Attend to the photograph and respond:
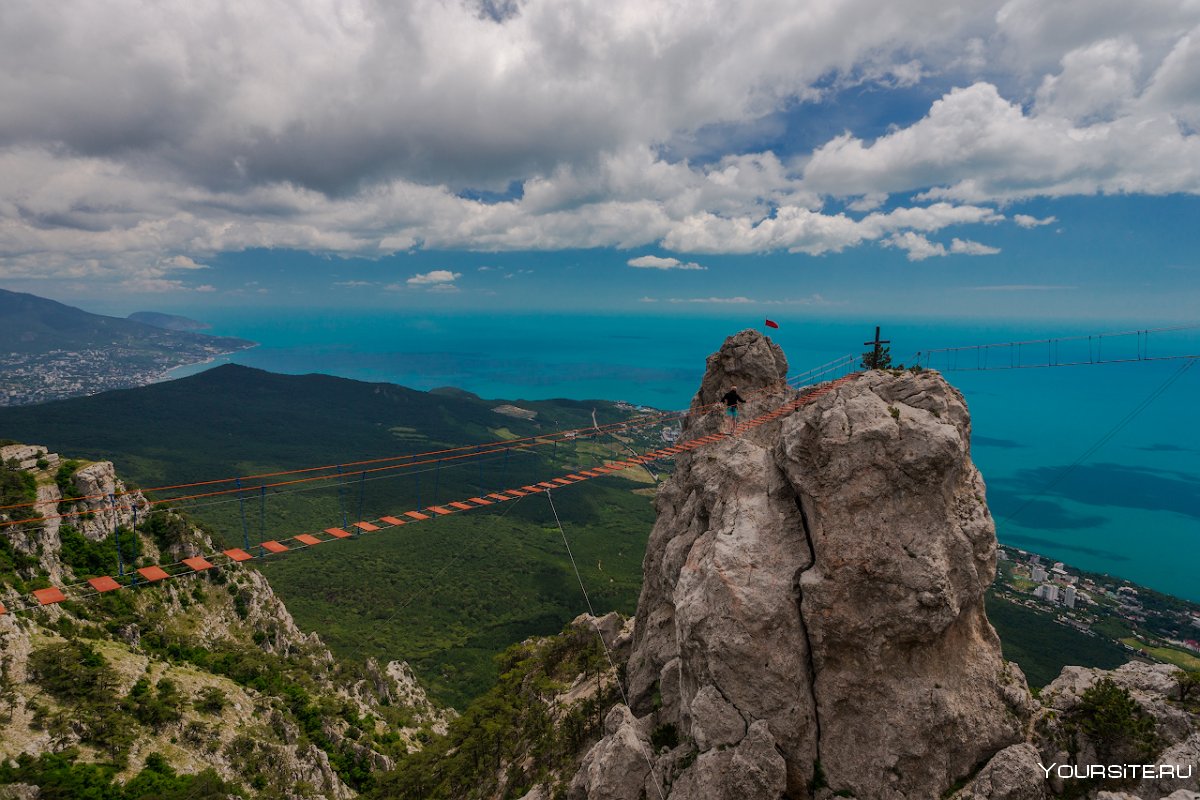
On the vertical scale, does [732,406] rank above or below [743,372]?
below

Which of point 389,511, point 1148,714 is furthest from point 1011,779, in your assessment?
point 389,511

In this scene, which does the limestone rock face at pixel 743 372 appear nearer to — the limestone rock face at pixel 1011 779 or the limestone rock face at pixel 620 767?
the limestone rock face at pixel 620 767

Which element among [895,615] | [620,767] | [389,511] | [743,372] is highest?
[743,372]

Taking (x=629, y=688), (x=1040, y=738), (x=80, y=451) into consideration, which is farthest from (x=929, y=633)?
(x=80, y=451)

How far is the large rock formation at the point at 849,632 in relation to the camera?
622 inches

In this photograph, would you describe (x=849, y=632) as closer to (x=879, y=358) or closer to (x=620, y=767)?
(x=620, y=767)

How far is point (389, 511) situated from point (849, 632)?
112864mm

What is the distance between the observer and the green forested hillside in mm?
75000

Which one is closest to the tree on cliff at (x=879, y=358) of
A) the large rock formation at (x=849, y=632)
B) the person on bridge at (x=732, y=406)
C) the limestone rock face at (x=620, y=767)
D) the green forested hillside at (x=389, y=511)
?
the person on bridge at (x=732, y=406)

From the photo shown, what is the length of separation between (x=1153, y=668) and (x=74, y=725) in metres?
45.9

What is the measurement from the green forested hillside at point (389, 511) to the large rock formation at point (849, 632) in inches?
1002

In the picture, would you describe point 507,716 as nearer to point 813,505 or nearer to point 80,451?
point 813,505

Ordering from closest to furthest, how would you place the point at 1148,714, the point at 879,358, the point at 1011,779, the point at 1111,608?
the point at 1011,779, the point at 1148,714, the point at 879,358, the point at 1111,608

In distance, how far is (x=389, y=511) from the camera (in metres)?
114
